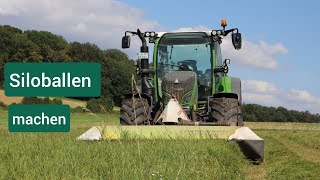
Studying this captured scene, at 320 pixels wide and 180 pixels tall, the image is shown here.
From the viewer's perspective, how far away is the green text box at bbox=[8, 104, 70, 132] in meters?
7.97

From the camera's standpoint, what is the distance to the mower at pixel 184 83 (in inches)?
345

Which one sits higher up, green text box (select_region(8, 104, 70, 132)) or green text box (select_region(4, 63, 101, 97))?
green text box (select_region(4, 63, 101, 97))

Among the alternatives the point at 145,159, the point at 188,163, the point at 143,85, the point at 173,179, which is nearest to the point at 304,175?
the point at 188,163

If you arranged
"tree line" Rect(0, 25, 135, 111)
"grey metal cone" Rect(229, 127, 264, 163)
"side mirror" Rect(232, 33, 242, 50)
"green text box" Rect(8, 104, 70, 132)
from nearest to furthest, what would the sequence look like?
1. "grey metal cone" Rect(229, 127, 264, 163)
2. "green text box" Rect(8, 104, 70, 132)
3. "side mirror" Rect(232, 33, 242, 50)
4. "tree line" Rect(0, 25, 135, 111)

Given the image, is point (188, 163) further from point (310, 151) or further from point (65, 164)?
point (310, 151)

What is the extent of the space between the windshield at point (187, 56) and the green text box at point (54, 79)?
259cm

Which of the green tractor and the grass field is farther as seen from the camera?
the green tractor

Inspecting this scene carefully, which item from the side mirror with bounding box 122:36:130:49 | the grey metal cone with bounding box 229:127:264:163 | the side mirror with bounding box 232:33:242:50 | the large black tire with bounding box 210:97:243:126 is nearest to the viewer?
the grey metal cone with bounding box 229:127:264:163

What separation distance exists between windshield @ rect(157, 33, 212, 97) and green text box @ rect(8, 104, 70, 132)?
8.99 ft

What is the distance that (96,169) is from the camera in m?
3.97

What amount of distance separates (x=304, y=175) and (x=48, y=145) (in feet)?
10.8

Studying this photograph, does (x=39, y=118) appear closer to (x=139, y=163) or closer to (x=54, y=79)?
(x=54, y=79)

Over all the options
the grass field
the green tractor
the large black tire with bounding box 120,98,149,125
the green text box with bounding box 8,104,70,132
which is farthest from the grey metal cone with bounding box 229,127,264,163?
the green text box with bounding box 8,104,70,132

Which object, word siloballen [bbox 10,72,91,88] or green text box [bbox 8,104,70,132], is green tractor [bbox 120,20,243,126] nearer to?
green text box [bbox 8,104,70,132]
